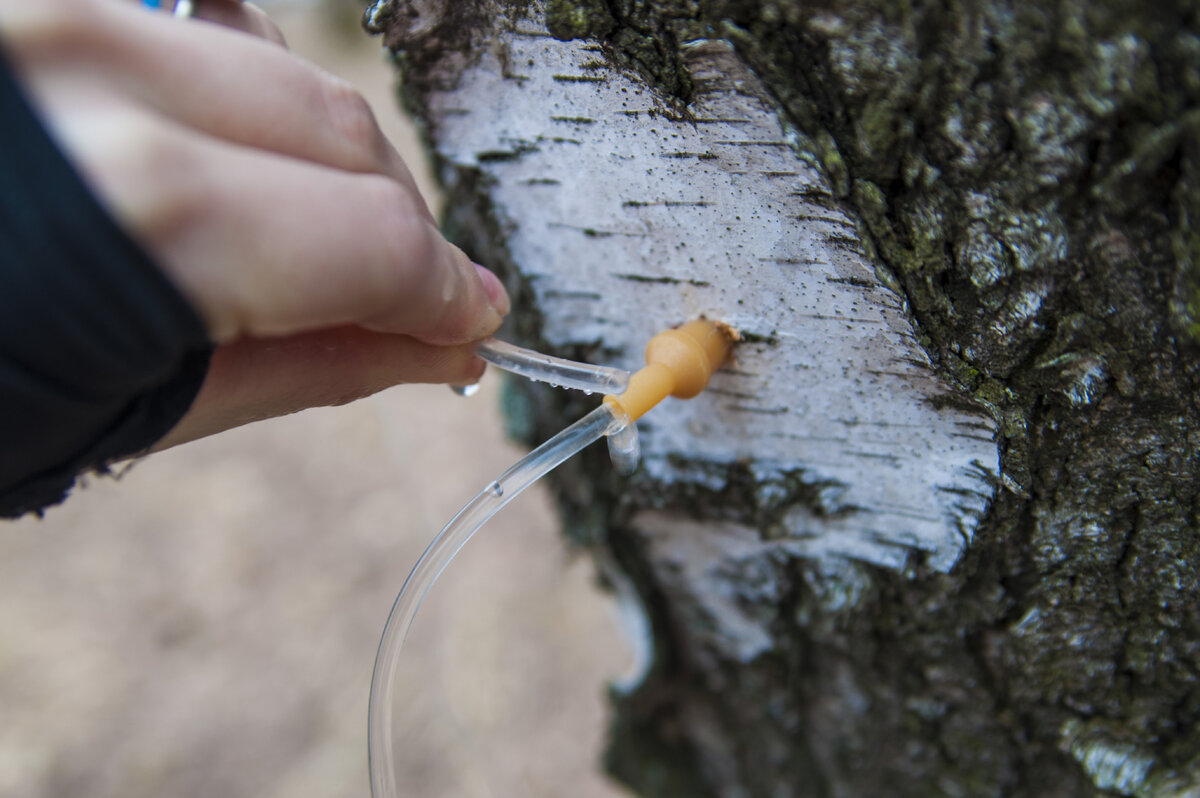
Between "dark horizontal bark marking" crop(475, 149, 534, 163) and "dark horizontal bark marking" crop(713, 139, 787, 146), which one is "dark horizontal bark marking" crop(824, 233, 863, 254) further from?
"dark horizontal bark marking" crop(475, 149, 534, 163)

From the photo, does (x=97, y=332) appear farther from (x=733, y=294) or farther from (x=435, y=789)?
(x=435, y=789)

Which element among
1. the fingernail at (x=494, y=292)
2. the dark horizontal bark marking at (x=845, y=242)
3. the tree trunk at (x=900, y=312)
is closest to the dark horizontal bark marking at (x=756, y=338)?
the tree trunk at (x=900, y=312)

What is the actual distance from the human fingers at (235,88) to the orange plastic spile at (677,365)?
257 millimetres

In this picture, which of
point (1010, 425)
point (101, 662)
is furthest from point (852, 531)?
point (101, 662)

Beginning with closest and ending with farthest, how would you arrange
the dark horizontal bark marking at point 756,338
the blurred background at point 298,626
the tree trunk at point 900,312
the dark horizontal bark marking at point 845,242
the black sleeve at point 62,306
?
the black sleeve at point 62,306 < the tree trunk at point 900,312 < the dark horizontal bark marking at point 845,242 < the dark horizontal bark marking at point 756,338 < the blurred background at point 298,626

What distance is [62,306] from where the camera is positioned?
0.38m

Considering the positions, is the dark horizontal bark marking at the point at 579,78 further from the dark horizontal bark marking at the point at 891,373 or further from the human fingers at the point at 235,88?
the dark horizontal bark marking at the point at 891,373

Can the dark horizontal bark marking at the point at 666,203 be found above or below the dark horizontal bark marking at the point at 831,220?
below

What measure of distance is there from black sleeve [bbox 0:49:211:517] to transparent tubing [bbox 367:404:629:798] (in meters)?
0.27

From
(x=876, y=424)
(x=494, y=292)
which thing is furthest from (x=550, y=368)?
(x=876, y=424)

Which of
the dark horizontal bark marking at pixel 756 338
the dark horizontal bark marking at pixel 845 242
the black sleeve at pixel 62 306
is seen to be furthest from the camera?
the dark horizontal bark marking at pixel 756 338

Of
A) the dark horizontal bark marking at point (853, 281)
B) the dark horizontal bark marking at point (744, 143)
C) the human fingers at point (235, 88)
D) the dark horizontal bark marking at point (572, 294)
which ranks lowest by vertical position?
the dark horizontal bark marking at point (572, 294)

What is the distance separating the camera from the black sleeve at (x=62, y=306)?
0.36m

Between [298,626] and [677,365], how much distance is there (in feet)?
4.43
